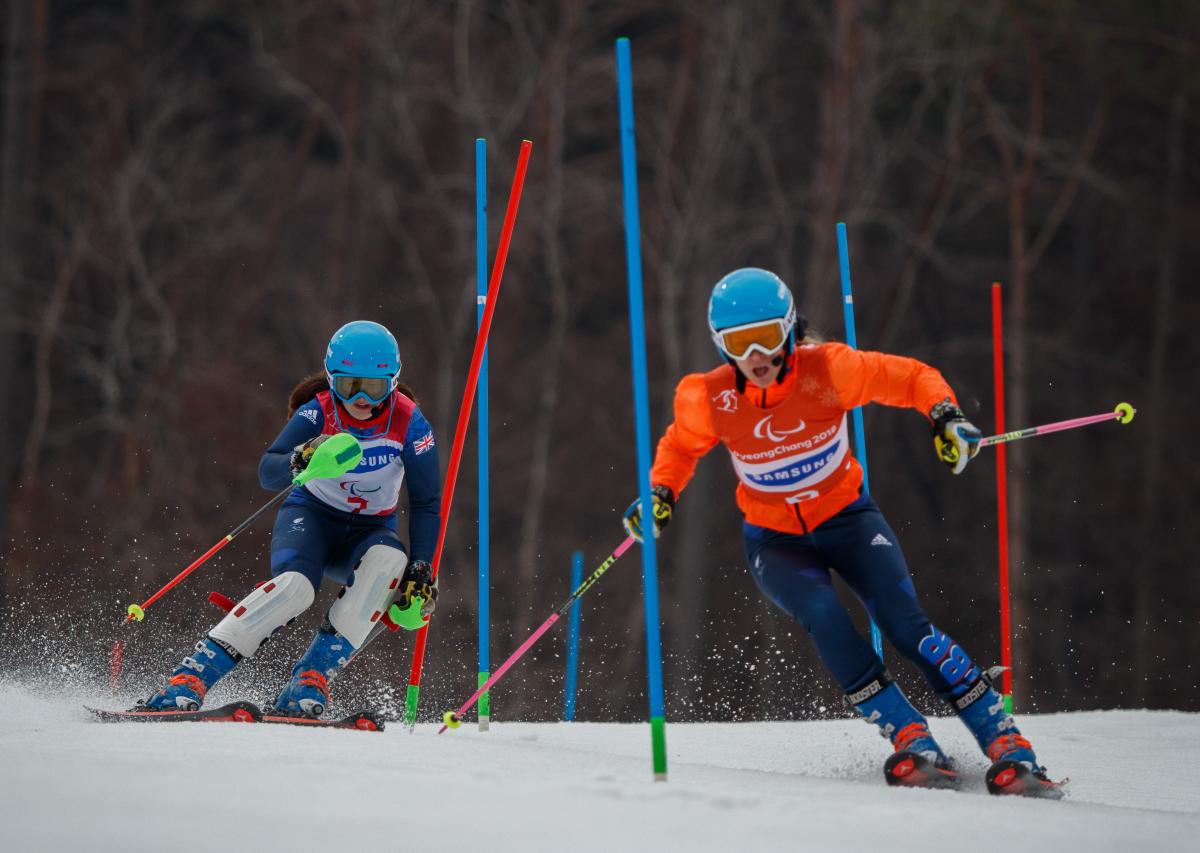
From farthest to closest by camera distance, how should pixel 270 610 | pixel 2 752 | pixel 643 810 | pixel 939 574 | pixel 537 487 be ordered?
pixel 939 574
pixel 537 487
pixel 270 610
pixel 2 752
pixel 643 810

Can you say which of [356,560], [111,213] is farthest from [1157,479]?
[356,560]

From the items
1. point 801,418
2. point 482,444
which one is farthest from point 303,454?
point 801,418

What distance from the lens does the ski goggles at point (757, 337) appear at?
448 centimetres

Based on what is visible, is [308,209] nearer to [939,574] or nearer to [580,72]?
[580,72]

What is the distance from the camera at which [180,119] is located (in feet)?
66.6

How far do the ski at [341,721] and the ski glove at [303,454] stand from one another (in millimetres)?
Answer: 862

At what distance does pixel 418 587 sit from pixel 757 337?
1656 millimetres

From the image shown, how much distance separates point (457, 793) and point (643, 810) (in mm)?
438

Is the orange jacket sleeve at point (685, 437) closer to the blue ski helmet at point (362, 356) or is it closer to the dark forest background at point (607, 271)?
the blue ski helmet at point (362, 356)

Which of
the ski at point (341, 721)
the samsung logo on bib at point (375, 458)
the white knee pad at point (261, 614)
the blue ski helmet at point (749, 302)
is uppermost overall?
→ the blue ski helmet at point (749, 302)

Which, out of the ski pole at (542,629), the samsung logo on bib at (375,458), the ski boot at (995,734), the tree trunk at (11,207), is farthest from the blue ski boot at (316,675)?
the tree trunk at (11,207)

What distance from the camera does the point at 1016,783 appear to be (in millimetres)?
4059

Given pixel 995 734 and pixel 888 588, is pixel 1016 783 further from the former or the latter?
pixel 888 588

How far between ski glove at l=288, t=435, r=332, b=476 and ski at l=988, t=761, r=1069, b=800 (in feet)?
8.13
